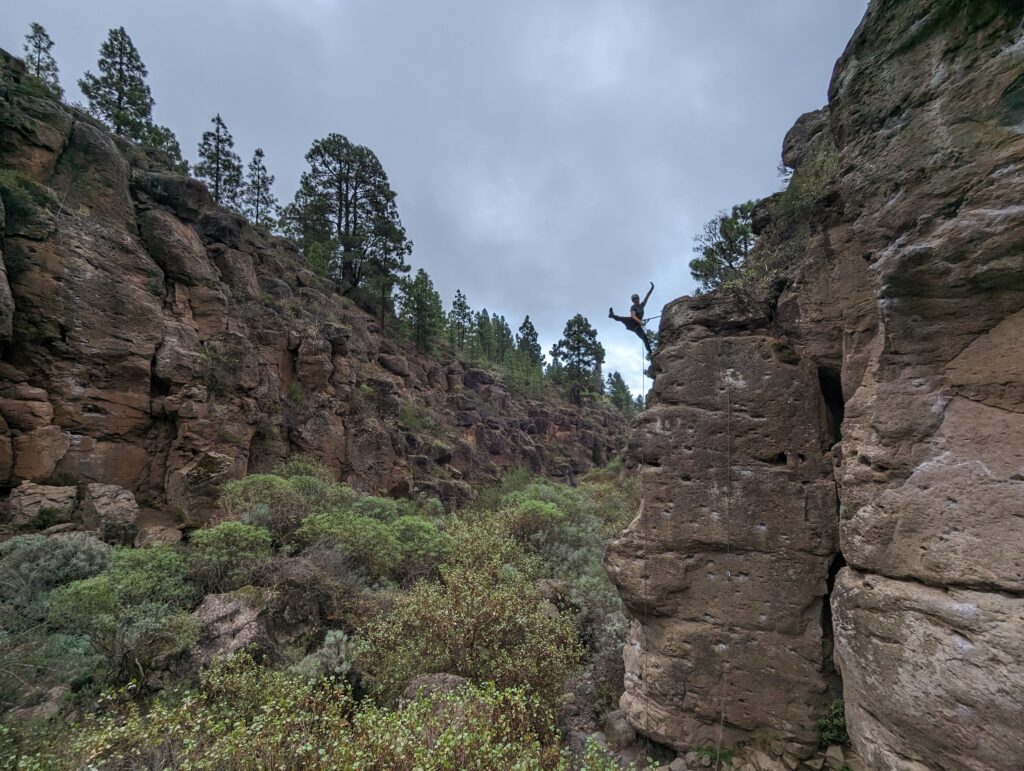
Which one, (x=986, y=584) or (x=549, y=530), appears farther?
(x=549, y=530)

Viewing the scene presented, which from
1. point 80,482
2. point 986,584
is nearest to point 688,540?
point 986,584

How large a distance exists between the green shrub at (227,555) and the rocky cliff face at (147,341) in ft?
12.5

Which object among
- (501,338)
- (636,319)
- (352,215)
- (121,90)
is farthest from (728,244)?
(501,338)

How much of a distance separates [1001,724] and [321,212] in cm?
3285

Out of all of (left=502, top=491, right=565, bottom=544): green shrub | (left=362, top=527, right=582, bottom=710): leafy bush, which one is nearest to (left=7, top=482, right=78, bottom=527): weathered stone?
(left=362, top=527, right=582, bottom=710): leafy bush

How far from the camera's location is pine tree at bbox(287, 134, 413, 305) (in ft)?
89.7

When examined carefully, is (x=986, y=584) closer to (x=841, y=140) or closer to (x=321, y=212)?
(x=841, y=140)

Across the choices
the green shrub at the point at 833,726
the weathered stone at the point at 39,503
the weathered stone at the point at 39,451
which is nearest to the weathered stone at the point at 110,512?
the weathered stone at the point at 39,503

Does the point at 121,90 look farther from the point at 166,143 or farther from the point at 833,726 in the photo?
the point at 833,726

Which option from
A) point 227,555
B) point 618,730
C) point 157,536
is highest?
point 227,555

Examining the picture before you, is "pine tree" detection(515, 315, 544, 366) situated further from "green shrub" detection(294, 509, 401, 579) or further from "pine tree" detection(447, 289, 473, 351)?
"green shrub" detection(294, 509, 401, 579)

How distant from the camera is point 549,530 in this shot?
44.2 feet

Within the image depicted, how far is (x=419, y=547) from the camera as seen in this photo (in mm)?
10375

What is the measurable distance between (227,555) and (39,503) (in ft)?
16.2
